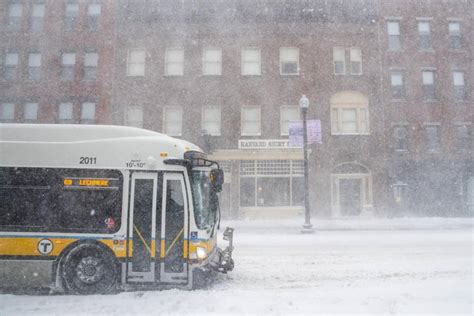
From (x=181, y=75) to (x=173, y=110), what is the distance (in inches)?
95.7

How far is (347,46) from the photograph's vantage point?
25.1 meters

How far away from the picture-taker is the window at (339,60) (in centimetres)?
2500

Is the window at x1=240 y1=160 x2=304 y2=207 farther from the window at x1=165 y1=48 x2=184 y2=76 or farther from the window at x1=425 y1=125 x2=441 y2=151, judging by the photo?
the window at x1=425 y1=125 x2=441 y2=151

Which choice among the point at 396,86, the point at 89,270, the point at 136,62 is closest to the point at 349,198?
the point at 396,86

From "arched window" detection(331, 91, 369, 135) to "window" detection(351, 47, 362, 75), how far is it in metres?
1.56

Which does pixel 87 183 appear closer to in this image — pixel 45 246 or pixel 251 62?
pixel 45 246

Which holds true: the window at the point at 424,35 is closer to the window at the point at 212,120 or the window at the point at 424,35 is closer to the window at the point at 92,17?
the window at the point at 212,120

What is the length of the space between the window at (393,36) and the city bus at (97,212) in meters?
23.5

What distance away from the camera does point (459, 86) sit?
25.9 metres

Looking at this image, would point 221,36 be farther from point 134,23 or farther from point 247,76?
point 134,23

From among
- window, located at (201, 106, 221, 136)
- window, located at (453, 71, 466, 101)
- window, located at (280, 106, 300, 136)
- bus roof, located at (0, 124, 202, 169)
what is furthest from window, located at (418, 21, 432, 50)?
bus roof, located at (0, 124, 202, 169)

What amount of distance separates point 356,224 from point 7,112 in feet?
77.7

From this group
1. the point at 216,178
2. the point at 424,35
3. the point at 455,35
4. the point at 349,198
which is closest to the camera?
the point at 216,178

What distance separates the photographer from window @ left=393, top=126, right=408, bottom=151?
25062 mm
